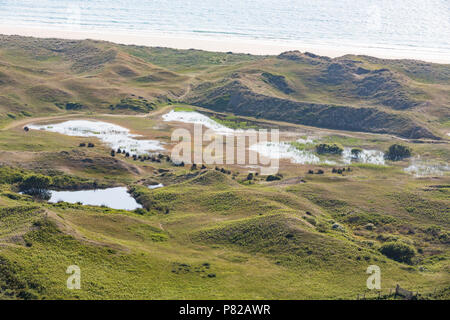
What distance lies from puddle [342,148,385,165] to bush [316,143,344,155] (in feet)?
3.87

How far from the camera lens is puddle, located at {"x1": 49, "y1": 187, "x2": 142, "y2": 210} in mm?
66812

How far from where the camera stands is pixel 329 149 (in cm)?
9844

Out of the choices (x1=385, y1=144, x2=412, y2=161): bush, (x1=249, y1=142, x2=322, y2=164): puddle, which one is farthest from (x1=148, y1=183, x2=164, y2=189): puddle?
(x1=385, y1=144, x2=412, y2=161): bush

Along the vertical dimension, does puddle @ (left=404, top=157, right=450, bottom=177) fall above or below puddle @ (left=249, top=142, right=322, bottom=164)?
below

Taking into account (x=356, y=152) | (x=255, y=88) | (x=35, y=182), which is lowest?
(x=35, y=182)

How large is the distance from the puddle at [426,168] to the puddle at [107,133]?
46.0m

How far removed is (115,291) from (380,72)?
121 metres

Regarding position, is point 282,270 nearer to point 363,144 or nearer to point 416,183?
point 416,183

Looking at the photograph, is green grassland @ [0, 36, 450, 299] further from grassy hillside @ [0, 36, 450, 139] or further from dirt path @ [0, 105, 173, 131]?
grassy hillside @ [0, 36, 450, 139]

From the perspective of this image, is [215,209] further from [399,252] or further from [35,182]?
[35,182]

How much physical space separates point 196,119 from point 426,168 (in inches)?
2148

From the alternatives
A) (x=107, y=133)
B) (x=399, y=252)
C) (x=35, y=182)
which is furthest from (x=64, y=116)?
(x=399, y=252)
